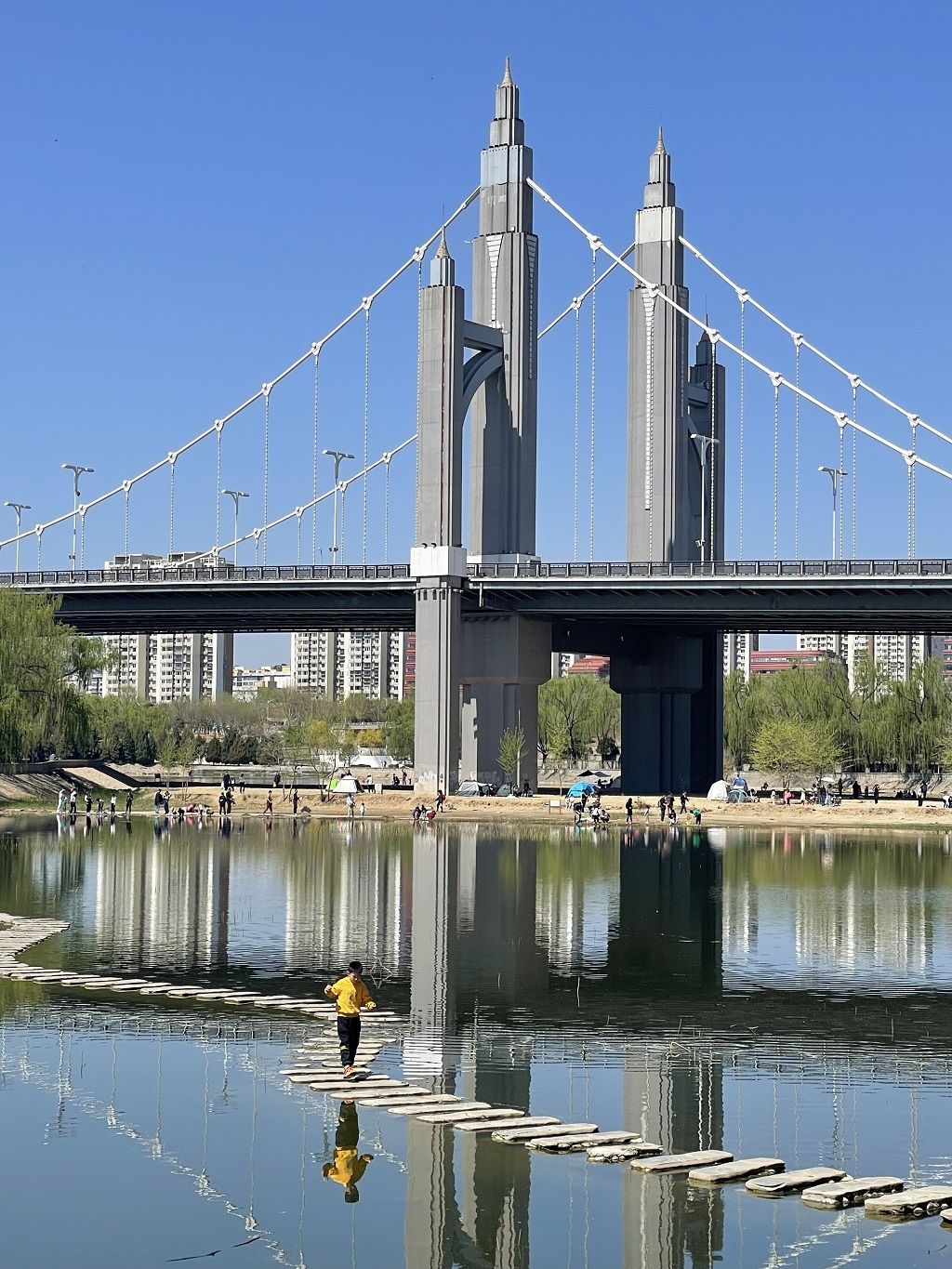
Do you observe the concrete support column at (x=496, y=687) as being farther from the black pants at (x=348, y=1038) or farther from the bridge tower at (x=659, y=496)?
the black pants at (x=348, y=1038)

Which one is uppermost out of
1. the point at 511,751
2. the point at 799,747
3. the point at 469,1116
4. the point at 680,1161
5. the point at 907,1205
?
the point at 799,747

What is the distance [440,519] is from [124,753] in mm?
68544

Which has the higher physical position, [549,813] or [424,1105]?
[549,813]

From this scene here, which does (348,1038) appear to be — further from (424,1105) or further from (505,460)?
(505,460)

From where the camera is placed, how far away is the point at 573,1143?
65.7 ft

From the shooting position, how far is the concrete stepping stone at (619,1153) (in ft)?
64.1

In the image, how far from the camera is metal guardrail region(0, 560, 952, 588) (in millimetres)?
91188

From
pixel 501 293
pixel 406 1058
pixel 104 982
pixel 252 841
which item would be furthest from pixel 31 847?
pixel 501 293

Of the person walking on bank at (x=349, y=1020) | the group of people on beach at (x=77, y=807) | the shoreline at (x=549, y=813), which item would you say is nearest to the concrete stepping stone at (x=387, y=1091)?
the person walking on bank at (x=349, y=1020)

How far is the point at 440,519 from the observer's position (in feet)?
326

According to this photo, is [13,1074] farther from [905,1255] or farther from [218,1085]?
[905,1255]

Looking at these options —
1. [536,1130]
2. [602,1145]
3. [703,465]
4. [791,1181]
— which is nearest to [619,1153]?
[602,1145]

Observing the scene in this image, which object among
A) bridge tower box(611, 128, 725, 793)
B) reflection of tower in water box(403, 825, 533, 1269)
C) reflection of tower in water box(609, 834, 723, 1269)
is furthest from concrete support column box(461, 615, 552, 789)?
reflection of tower in water box(609, 834, 723, 1269)

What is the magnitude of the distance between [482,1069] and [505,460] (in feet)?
272
